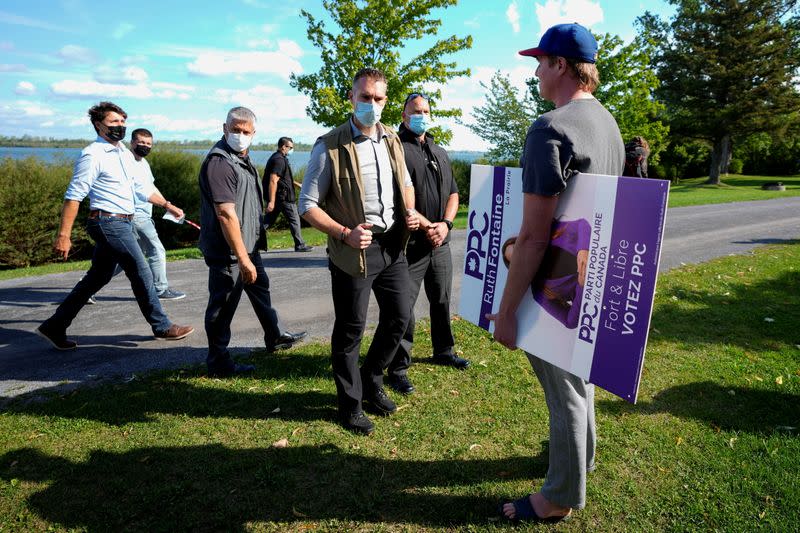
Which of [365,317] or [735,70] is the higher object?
[735,70]

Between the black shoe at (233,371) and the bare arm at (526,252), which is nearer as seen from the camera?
the bare arm at (526,252)

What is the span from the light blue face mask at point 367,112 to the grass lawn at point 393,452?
214 cm

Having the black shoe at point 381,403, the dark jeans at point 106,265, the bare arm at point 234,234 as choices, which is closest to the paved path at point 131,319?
the dark jeans at point 106,265

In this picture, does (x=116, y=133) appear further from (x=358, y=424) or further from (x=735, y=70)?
(x=735, y=70)

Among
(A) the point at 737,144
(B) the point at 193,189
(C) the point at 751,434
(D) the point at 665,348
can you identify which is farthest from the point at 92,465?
(A) the point at 737,144

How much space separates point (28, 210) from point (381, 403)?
499 inches

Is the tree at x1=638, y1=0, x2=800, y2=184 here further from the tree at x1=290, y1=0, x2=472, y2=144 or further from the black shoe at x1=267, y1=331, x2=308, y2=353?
the black shoe at x1=267, y1=331, x2=308, y2=353

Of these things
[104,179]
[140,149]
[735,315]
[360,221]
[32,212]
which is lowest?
[735,315]

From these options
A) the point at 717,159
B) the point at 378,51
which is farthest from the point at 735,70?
the point at 378,51

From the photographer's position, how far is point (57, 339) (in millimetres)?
5141

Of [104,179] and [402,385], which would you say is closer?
[402,385]

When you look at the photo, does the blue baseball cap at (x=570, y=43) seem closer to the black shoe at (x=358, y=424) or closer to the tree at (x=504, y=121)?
the black shoe at (x=358, y=424)

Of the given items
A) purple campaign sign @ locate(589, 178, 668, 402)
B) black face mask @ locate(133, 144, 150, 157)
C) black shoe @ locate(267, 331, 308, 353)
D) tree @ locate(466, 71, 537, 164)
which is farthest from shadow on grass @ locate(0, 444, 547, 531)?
tree @ locate(466, 71, 537, 164)

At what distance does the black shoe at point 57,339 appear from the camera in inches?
202
